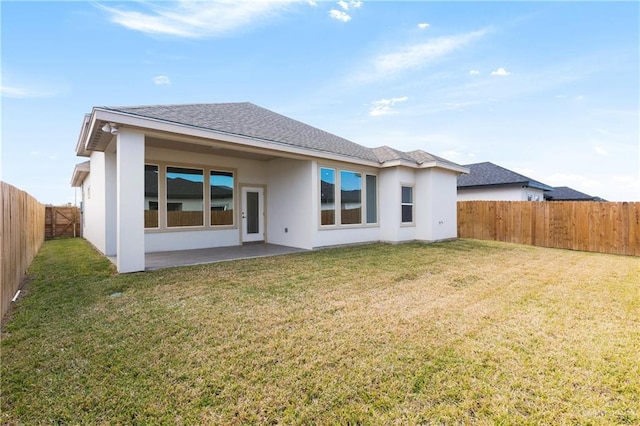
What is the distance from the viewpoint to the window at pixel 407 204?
12.4m

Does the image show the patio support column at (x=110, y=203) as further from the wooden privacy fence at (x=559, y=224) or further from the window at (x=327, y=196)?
the wooden privacy fence at (x=559, y=224)

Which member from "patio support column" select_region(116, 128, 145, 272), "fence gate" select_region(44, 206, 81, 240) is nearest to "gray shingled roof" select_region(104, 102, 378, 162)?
"patio support column" select_region(116, 128, 145, 272)

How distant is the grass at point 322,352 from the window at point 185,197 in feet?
13.3

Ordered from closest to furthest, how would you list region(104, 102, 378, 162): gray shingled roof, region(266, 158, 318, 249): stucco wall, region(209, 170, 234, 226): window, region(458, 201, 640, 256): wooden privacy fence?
region(104, 102, 378, 162): gray shingled roof
region(266, 158, 318, 249): stucco wall
region(209, 170, 234, 226): window
region(458, 201, 640, 256): wooden privacy fence

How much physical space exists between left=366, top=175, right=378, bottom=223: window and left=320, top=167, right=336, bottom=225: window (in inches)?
72.5

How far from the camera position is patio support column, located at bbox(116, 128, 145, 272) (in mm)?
6500

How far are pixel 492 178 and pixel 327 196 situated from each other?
13032 millimetres

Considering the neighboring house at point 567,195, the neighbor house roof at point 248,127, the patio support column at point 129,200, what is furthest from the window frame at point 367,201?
the neighboring house at point 567,195

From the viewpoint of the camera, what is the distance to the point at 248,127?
9.24 m

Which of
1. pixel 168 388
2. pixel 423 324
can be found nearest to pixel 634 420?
pixel 423 324

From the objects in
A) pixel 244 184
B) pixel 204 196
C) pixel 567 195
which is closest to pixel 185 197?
pixel 204 196

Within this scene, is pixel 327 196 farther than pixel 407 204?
No

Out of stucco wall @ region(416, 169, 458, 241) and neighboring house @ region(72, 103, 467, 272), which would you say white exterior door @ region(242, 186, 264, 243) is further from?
stucco wall @ region(416, 169, 458, 241)

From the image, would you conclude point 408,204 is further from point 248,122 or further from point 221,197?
point 221,197
